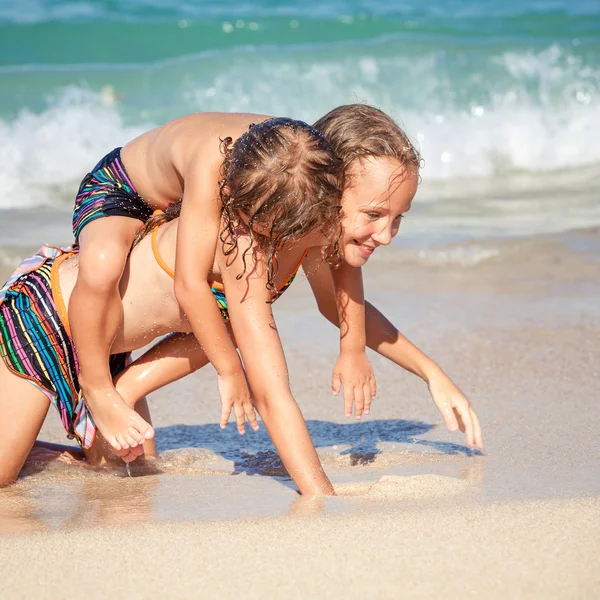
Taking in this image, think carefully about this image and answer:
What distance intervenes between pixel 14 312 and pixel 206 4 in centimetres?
1180

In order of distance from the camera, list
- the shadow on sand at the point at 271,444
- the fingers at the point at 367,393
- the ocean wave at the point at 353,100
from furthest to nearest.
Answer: the ocean wave at the point at 353,100, the shadow on sand at the point at 271,444, the fingers at the point at 367,393

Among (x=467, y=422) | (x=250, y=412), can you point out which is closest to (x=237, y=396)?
(x=250, y=412)

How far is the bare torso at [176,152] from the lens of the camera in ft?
9.12

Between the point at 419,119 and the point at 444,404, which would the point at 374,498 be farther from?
the point at 419,119

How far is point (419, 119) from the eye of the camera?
35.4 ft

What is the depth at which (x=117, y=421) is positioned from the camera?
9.41 feet

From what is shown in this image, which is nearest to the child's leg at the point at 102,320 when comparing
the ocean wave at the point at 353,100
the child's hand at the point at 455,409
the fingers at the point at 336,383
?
the fingers at the point at 336,383

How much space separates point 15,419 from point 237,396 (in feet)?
2.46

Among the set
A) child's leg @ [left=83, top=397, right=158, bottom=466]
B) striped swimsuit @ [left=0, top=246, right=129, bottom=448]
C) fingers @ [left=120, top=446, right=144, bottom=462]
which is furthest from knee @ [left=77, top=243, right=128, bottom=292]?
A: child's leg @ [left=83, top=397, right=158, bottom=466]

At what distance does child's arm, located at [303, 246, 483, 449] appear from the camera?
2.81 metres

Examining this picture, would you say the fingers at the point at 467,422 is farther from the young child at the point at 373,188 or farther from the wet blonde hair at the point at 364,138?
the wet blonde hair at the point at 364,138

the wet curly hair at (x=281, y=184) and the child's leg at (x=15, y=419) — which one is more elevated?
the wet curly hair at (x=281, y=184)

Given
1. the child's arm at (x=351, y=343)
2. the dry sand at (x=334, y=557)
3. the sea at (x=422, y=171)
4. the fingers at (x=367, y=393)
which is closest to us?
the dry sand at (x=334, y=557)

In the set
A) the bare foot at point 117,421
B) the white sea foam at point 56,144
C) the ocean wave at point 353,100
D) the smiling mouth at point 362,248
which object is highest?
the ocean wave at point 353,100
